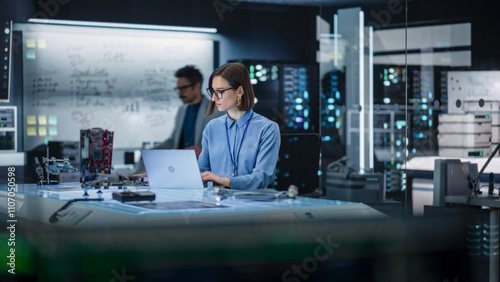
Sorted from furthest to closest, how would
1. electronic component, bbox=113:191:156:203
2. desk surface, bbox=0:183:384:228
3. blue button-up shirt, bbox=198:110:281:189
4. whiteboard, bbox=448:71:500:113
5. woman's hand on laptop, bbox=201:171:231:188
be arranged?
whiteboard, bbox=448:71:500:113
blue button-up shirt, bbox=198:110:281:189
woman's hand on laptop, bbox=201:171:231:188
electronic component, bbox=113:191:156:203
desk surface, bbox=0:183:384:228

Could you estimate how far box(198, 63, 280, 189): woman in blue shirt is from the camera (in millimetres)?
3396

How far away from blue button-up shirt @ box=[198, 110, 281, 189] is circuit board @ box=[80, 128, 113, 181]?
1.74ft

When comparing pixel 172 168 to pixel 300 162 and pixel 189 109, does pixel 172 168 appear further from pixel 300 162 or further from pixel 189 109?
pixel 189 109

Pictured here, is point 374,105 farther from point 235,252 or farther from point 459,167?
point 235,252

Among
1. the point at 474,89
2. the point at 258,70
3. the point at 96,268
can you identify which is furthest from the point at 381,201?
the point at 96,268

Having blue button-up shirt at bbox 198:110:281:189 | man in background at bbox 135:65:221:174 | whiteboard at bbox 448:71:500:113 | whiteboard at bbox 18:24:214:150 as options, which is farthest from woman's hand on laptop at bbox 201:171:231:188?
whiteboard at bbox 18:24:214:150

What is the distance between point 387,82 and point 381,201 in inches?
48.0

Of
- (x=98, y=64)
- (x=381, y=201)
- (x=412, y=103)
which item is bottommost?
(x=381, y=201)

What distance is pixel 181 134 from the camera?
5414 millimetres

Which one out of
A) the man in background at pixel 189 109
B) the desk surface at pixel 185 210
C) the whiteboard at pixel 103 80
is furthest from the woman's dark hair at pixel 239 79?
the whiteboard at pixel 103 80

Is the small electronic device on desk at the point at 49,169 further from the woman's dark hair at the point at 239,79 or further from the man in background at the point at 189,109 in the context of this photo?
the man in background at the point at 189,109

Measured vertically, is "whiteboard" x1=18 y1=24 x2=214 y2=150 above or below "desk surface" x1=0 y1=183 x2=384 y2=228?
above

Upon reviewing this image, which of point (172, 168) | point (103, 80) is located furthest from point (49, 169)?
point (103, 80)

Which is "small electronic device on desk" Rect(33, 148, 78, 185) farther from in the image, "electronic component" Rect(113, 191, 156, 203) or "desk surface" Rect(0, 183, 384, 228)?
"electronic component" Rect(113, 191, 156, 203)
